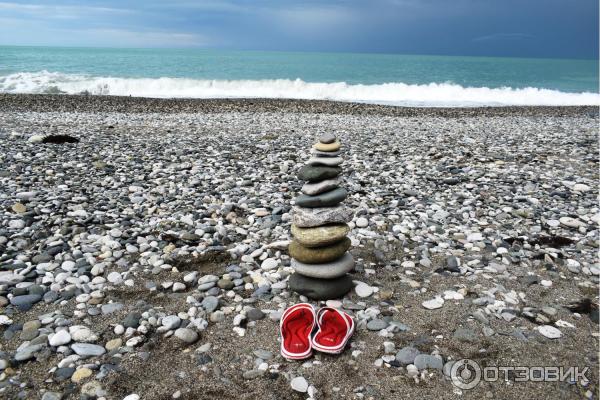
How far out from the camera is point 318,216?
4.46 metres

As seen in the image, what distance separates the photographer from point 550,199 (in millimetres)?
7391

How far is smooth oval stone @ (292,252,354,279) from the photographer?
442 centimetres

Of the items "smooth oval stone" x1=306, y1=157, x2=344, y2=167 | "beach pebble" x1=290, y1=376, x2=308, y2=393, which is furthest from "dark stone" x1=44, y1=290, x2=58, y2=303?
"smooth oval stone" x1=306, y1=157, x2=344, y2=167

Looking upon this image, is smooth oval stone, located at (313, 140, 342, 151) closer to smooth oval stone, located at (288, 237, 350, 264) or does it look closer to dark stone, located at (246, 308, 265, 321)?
smooth oval stone, located at (288, 237, 350, 264)

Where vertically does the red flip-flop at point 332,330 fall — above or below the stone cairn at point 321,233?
below

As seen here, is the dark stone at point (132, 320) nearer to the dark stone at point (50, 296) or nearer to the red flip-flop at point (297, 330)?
the dark stone at point (50, 296)

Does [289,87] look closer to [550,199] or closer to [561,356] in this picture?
[550,199]

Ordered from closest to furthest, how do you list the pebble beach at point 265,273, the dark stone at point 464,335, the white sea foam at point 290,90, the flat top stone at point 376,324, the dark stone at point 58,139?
the pebble beach at point 265,273, the dark stone at point 464,335, the flat top stone at point 376,324, the dark stone at point 58,139, the white sea foam at point 290,90

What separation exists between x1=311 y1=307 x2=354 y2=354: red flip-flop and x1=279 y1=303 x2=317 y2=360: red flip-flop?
0.26 feet

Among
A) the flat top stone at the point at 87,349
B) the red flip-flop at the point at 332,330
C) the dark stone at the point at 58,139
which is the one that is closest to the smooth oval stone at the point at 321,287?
the red flip-flop at the point at 332,330

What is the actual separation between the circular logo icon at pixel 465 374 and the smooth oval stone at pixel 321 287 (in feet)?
4.51

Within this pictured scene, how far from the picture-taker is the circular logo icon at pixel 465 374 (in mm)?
3312

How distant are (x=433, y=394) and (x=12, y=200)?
6961mm

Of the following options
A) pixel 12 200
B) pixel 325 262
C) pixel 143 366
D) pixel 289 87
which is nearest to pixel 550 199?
pixel 325 262
